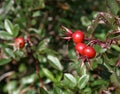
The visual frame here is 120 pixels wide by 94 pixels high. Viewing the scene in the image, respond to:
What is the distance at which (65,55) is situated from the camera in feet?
8.17

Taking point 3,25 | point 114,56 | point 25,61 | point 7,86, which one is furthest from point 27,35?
point 114,56

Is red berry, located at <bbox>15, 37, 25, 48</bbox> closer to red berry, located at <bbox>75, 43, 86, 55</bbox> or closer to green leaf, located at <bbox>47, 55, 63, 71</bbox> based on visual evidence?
green leaf, located at <bbox>47, 55, 63, 71</bbox>

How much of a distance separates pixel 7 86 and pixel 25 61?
9.2 inches

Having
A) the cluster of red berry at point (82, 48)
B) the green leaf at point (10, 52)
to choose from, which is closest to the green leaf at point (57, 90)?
the cluster of red berry at point (82, 48)

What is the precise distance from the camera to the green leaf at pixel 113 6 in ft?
4.85

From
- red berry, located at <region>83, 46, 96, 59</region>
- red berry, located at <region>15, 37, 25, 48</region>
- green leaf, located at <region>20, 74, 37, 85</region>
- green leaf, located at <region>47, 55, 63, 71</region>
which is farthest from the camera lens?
green leaf, located at <region>20, 74, 37, 85</region>

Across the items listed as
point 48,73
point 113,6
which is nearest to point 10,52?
point 48,73

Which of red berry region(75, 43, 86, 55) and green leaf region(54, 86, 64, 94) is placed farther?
green leaf region(54, 86, 64, 94)

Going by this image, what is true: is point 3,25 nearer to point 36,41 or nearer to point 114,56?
point 36,41

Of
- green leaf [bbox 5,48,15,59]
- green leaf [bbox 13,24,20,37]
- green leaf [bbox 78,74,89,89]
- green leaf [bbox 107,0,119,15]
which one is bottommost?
green leaf [bbox 5,48,15,59]

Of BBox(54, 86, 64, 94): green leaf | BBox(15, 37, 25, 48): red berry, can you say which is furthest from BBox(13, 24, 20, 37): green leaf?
BBox(54, 86, 64, 94): green leaf

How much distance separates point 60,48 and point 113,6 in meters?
1.09

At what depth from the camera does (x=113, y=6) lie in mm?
1478

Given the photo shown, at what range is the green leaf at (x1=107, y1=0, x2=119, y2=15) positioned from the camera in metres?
1.48
